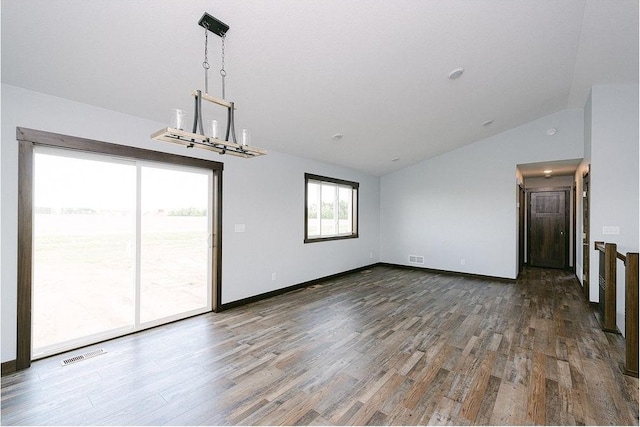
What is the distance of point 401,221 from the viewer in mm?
7777

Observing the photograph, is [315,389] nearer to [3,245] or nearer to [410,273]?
[3,245]

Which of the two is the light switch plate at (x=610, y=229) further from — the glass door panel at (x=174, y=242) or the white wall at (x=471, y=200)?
the glass door panel at (x=174, y=242)

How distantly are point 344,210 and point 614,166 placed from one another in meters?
4.75

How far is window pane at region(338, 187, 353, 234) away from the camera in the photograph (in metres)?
6.99

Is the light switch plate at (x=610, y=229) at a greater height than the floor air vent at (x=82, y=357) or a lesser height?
greater

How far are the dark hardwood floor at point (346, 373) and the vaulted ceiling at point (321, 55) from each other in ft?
8.71

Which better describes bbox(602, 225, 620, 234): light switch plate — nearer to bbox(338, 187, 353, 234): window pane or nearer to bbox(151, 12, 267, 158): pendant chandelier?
bbox(338, 187, 353, 234): window pane

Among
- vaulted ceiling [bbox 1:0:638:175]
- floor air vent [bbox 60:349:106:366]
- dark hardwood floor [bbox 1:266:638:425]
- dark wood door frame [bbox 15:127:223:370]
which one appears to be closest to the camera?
dark hardwood floor [bbox 1:266:638:425]

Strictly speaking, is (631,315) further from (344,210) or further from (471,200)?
(344,210)

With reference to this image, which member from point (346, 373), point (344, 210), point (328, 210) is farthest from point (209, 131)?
point (344, 210)

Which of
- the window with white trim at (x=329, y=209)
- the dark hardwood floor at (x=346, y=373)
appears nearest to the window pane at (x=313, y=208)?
the window with white trim at (x=329, y=209)

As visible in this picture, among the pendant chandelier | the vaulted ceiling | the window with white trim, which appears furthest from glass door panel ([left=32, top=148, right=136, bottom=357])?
the window with white trim

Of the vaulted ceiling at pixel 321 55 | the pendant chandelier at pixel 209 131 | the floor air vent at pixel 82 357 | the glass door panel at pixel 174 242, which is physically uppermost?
the vaulted ceiling at pixel 321 55

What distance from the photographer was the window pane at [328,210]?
6441 mm
